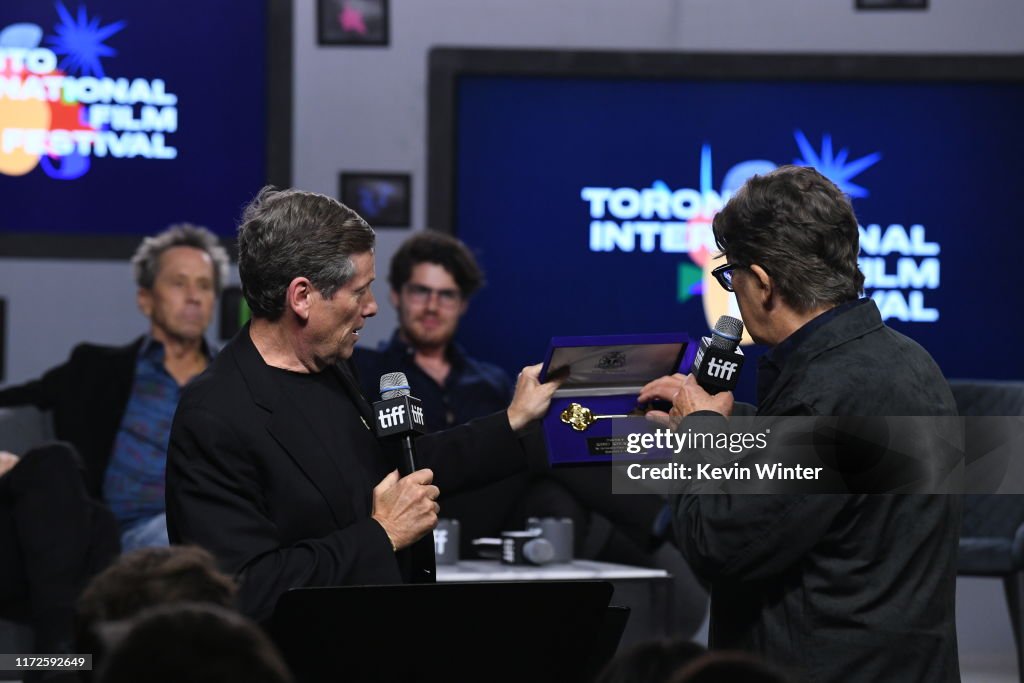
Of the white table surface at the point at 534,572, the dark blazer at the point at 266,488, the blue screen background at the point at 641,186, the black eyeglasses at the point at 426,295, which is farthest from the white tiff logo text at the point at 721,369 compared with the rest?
the blue screen background at the point at 641,186

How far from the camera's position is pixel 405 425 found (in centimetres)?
216

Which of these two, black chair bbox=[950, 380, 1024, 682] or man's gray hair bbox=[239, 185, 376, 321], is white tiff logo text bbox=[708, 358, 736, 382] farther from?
black chair bbox=[950, 380, 1024, 682]

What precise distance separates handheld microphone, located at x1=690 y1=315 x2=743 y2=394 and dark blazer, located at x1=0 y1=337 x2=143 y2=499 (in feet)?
9.05

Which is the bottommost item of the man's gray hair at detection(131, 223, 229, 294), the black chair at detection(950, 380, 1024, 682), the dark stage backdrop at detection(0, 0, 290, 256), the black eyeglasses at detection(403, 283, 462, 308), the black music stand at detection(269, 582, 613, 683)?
the black chair at detection(950, 380, 1024, 682)

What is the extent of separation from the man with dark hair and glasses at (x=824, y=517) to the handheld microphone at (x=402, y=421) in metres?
0.43

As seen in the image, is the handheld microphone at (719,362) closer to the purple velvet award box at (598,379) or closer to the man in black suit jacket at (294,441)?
the purple velvet award box at (598,379)

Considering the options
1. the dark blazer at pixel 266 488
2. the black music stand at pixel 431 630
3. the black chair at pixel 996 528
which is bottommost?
the black chair at pixel 996 528

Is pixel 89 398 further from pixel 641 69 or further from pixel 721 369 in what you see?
pixel 721 369

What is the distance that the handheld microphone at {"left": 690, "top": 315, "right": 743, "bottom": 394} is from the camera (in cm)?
216

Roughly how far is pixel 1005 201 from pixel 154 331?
3.55m

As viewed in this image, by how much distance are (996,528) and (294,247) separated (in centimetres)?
352

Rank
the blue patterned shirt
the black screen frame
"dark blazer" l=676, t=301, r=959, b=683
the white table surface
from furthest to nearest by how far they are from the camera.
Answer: the black screen frame < the blue patterned shirt < the white table surface < "dark blazer" l=676, t=301, r=959, b=683

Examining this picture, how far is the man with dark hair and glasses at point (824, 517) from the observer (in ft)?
6.45

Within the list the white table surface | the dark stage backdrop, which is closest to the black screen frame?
the dark stage backdrop
